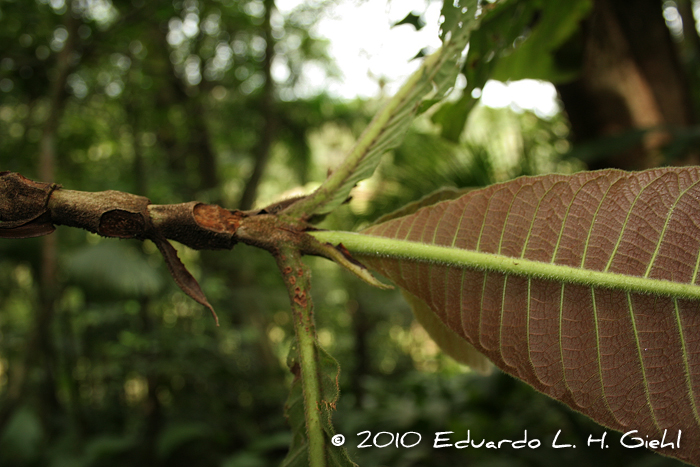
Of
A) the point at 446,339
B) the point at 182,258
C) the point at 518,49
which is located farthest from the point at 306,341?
the point at 182,258

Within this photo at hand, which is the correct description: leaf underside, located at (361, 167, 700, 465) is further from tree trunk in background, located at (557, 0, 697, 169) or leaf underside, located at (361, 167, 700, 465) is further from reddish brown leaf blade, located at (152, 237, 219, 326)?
tree trunk in background, located at (557, 0, 697, 169)

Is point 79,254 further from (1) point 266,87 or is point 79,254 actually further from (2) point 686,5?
(2) point 686,5

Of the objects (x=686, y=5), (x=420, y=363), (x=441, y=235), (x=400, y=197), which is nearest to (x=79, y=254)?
(x=400, y=197)

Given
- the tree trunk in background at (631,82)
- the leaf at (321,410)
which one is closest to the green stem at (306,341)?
the leaf at (321,410)

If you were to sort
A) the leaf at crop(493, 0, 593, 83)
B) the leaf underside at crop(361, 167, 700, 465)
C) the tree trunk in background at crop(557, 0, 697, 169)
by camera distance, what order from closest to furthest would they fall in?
the leaf underside at crop(361, 167, 700, 465) < the leaf at crop(493, 0, 593, 83) < the tree trunk in background at crop(557, 0, 697, 169)

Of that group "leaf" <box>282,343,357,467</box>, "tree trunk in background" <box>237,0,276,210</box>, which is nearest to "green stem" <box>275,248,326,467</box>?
"leaf" <box>282,343,357,467</box>

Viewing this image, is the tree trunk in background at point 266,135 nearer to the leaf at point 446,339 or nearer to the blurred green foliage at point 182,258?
the blurred green foliage at point 182,258

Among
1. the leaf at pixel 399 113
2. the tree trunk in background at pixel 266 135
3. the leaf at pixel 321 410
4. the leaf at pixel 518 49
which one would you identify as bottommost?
the leaf at pixel 321 410
